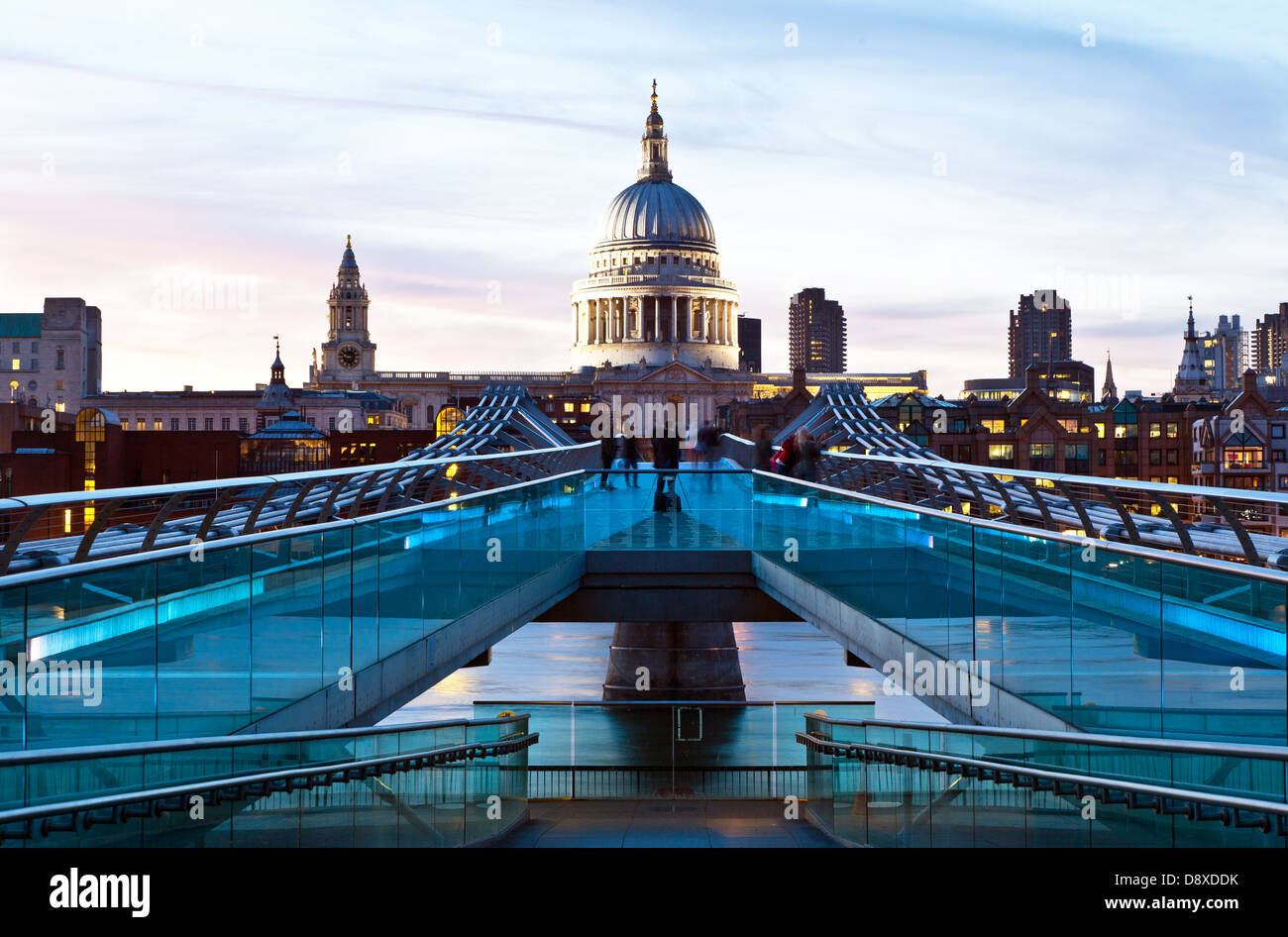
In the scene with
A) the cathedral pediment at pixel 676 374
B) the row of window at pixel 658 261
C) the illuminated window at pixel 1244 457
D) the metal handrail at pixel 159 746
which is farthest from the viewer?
the row of window at pixel 658 261

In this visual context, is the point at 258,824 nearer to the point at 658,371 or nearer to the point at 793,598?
the point at 793,598

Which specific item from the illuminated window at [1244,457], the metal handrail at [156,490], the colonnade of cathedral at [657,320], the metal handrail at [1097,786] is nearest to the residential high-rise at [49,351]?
the colonnade of cathedral at [657,320]

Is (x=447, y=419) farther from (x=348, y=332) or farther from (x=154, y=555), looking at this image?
(x=154, y=555)

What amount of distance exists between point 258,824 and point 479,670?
48834mm

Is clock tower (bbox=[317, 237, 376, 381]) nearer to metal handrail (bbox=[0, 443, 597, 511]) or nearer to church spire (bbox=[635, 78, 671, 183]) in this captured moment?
church spire (bbox=[635, 78, 671, 183])

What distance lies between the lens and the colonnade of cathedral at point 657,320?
554 feet

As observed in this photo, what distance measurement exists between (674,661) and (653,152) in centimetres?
15167

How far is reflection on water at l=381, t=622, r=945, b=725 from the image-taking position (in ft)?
142

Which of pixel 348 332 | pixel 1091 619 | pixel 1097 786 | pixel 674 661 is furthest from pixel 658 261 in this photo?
pixel 1097 786

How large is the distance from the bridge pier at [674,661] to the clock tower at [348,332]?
138 metres

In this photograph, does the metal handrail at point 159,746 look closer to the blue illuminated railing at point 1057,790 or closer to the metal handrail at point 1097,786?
the blue illuminated railing at point 1057,790

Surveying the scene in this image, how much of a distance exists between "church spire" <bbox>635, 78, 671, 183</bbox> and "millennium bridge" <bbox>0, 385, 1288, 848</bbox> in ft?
565
